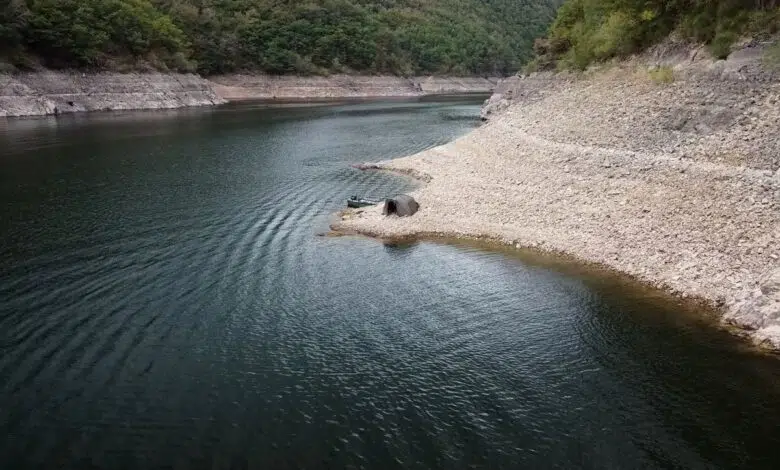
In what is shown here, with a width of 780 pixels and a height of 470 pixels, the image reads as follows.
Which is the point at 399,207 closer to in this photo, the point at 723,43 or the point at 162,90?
the point at 723,43

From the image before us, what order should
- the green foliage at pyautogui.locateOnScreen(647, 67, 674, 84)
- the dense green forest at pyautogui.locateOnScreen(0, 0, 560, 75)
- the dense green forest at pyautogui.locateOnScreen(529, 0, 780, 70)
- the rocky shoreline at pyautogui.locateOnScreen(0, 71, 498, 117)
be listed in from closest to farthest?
the dense green forest at pyautogui.locateOnScreen(529, 0, 780, 70) → the green foliage at pyautogui.locateOnScreen(647, 67, 674, 84) → the rocky shoreline at pyautogui.locateOnScreen(0, 71, 498, 117) → the dense green forest at pyautogui.locateOnScreen(0, 0, 560, 75)

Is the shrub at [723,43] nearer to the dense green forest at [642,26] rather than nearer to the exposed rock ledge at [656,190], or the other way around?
the dense green forest at [642,26]

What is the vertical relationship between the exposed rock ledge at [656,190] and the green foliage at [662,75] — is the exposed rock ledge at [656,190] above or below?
below

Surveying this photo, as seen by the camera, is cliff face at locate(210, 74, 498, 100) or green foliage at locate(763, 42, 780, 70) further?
cliff face at locate(210, 74, 498, 100)

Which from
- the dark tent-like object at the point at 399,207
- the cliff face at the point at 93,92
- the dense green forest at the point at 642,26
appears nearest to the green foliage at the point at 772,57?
the dense green forest at the point at 642,26

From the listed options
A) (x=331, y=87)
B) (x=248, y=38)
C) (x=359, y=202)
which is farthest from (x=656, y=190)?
(x=248, y=38)

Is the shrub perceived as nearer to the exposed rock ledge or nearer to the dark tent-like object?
the exposed rock ledge

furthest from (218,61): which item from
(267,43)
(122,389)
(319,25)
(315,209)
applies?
(122,389)

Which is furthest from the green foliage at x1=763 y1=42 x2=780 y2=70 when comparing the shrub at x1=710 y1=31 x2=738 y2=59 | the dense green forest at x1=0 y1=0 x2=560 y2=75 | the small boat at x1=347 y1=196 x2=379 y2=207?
the dense green forest at x1=0 y1=0 x2=560 y2=75
